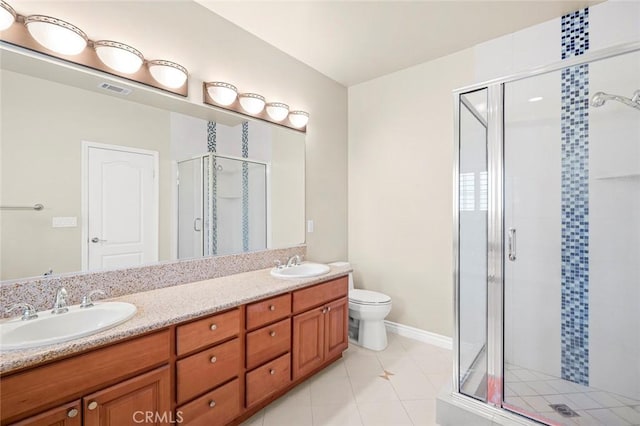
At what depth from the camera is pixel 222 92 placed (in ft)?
7.07

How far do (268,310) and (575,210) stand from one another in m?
2.20

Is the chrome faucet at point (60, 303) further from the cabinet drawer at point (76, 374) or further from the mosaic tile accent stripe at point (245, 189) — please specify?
the mosaic tile accent stripe at point (245, 189)

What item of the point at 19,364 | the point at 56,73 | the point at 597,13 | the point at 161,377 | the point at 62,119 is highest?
the point at 597,13

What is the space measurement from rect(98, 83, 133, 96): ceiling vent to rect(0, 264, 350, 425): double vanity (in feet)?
3.78

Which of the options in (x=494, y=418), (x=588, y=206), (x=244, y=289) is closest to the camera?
(x=494, y=418)

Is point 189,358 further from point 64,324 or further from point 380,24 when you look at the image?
point 380,24

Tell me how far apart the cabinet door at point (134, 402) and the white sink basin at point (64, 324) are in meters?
0.25

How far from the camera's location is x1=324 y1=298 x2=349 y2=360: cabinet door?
2.30m

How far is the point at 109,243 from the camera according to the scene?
166cm

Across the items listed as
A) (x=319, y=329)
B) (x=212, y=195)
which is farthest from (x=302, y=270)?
(x=212, y=195)

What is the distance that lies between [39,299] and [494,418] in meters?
2.39

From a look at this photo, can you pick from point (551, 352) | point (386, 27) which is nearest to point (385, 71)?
point (386, 27)

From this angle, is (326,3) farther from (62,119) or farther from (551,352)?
(551,352)

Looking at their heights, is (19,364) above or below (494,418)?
above
